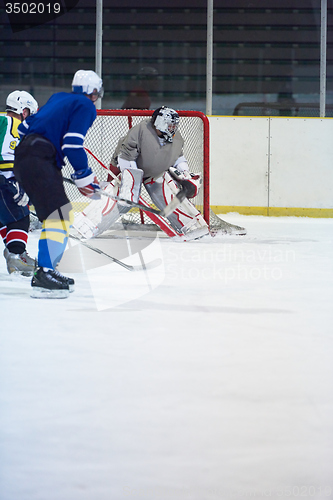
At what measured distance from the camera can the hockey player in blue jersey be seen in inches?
89.9

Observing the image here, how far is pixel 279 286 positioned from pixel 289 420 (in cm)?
149

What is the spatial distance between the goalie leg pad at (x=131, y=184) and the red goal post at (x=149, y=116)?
2.91ft

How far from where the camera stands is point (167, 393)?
127 cm

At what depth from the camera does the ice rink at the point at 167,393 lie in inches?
37.0

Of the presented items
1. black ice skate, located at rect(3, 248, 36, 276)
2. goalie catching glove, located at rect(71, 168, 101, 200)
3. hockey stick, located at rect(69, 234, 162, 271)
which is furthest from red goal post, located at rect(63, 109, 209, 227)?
goalie catching glove, located at rect(71, 168, 101, 200)

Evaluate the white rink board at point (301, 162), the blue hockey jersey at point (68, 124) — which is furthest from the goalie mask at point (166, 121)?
the white rink board at point (301, 162)

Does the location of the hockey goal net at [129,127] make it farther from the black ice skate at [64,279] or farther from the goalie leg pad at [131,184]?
the black ice skate at [64,279]

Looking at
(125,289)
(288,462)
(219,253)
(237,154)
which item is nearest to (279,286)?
(125,289)

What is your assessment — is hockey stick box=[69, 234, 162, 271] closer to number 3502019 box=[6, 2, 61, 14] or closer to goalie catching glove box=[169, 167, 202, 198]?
goalie catching glove box=[169, 167, 202, 198]

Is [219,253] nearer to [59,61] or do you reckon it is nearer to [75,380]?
[75,380]

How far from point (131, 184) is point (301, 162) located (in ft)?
8.27

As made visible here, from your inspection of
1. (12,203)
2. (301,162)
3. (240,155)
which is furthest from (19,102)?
(301,162)

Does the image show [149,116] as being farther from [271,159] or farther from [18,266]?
[18,266]

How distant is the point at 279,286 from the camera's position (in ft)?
8.55
